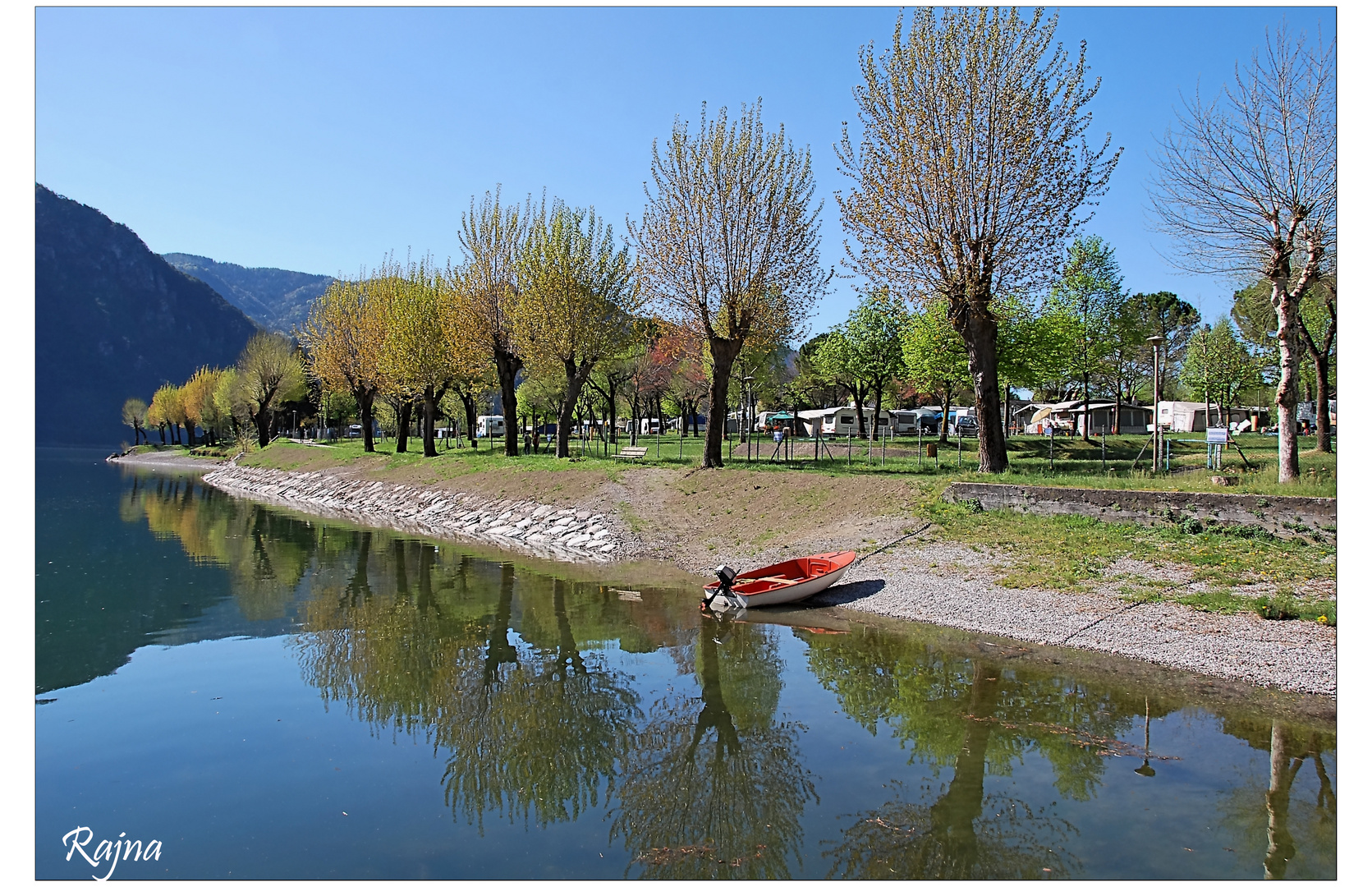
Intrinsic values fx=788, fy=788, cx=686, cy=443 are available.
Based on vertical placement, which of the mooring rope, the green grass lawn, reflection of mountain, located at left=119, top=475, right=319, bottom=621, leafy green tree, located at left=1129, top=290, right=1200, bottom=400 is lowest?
reflection of mountain, located at left=119, top=475, right=319, bottom=621

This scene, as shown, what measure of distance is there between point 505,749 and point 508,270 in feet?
127

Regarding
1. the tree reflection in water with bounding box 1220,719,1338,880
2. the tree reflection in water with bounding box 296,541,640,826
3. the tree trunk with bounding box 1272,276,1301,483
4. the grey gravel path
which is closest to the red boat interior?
the grey gravel path

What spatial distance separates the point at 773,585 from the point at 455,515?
2303cm

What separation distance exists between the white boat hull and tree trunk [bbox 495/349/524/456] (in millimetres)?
29929

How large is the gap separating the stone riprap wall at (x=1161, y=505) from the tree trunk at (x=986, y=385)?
3.74 m

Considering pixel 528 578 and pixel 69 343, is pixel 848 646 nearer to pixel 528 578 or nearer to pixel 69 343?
pixel 528 578

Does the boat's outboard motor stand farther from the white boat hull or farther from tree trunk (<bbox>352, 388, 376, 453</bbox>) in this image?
tree trunk (<bbox>352, 388, 376, 453</bbox>)

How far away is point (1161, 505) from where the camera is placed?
750 inches

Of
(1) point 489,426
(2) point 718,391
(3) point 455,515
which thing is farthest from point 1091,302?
(1) point 489,426

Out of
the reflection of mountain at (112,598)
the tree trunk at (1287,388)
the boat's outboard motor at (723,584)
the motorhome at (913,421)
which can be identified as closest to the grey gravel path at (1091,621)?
the boat's outboard motor at (723,584)

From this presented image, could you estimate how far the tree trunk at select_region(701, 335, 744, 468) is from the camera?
33688 millimetres

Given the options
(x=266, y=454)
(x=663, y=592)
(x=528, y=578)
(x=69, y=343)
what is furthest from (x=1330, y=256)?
(x=69, y=343)

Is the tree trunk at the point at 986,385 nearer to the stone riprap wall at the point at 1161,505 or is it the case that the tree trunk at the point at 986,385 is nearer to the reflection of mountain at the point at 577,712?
the stone riprap wall at the point at 1161,505

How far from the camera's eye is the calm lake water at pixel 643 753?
26.4ft
